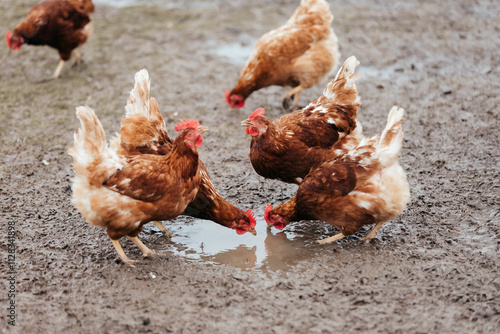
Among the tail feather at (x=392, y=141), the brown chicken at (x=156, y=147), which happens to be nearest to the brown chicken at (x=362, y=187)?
the tail feather at (x=392, y=141)

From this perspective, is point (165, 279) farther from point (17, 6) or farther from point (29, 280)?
point (17, 6)

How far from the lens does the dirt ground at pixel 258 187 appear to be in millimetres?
3652

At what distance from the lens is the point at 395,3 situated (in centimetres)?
993

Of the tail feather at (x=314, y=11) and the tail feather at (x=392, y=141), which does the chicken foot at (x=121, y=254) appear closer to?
the tail feather at (x=392, y=141)

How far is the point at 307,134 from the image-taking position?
4766 millimetres

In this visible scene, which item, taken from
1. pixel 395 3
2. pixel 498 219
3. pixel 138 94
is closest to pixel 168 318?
pixel 138 94

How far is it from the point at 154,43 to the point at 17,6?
3360 mm

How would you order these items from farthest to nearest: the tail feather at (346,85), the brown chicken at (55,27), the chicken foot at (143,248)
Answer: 1. the brown chicken at (55,27)
2. the tail feather at (346,85)
3. the chicken foot at (143,248)

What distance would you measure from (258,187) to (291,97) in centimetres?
201

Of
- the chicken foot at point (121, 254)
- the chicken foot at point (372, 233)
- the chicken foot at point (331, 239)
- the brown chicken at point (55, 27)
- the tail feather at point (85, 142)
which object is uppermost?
the tail feather at point (85, 142)

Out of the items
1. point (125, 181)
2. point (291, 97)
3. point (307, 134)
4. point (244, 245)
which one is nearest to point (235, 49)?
point (291, 97)

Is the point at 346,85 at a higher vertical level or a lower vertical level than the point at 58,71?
higher

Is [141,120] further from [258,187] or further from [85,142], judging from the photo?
[258,187]

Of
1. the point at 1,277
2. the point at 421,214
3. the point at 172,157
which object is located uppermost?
the point at 172,157
